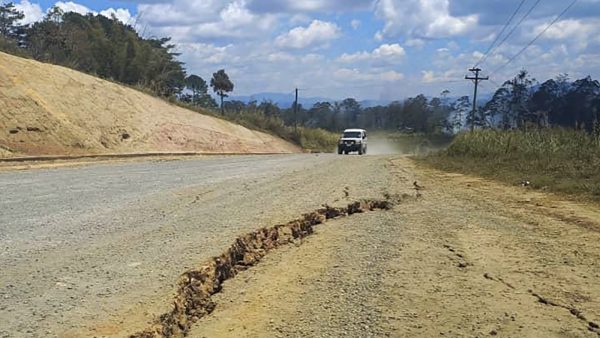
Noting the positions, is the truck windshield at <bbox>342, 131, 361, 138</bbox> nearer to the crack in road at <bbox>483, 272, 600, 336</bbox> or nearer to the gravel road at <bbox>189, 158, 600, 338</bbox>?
the gravel road at <bbox>189, 158, 600, 338</bbox>

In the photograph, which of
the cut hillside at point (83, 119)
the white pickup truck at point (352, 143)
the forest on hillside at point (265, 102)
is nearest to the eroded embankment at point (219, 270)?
the forest on hillside at point (265, 102)

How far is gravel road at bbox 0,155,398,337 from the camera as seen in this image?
4.52m

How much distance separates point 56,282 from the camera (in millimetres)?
5191

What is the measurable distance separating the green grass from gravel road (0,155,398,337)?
3.58m

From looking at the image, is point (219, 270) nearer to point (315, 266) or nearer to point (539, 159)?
point (315, 266)

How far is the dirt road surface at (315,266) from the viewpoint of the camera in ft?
14.4

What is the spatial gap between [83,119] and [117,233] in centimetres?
2415

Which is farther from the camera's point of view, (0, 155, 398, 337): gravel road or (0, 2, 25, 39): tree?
(0, 2, 25, 39): tree

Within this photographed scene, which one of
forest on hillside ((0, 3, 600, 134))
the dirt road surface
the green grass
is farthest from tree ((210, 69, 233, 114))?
the dirt road surface

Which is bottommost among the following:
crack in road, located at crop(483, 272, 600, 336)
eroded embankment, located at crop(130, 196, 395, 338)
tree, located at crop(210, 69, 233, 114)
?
eroded embankment, located at crop(130, 196, 395, 338)

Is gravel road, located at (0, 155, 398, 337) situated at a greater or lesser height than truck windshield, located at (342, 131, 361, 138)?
Answer: lesser

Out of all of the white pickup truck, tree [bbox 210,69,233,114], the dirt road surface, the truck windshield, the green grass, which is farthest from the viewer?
tree [bbox 210,69,233,114]

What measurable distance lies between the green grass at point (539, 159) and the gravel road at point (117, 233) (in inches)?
141

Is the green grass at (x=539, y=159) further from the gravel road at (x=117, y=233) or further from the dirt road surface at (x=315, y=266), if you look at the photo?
the gravel road at (x=117, y=233)
